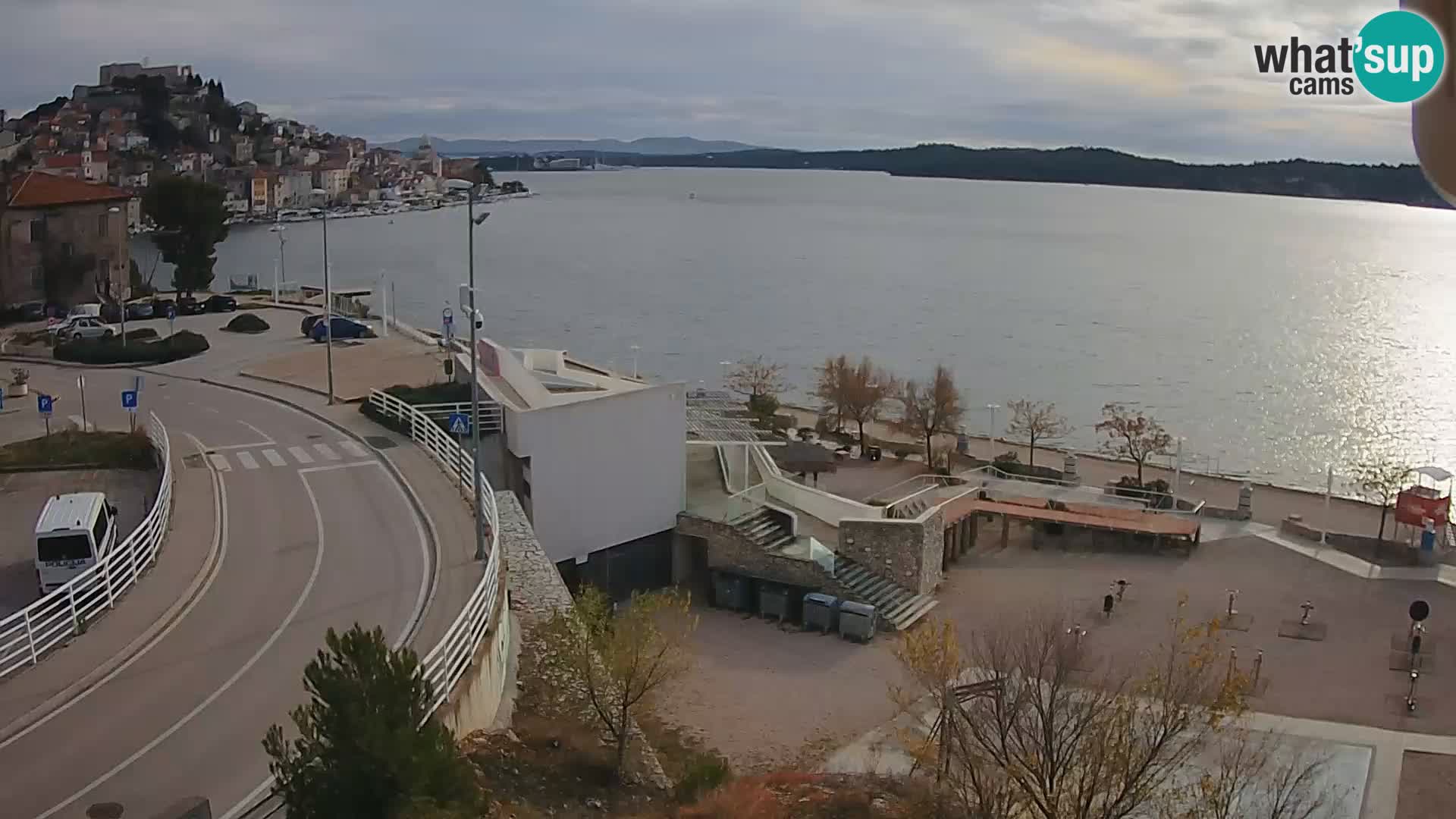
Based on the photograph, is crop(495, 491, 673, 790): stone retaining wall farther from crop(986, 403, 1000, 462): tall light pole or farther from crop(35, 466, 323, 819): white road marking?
crop(986, 403, 1000, 462): tall light pole

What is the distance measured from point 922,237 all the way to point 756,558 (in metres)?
136

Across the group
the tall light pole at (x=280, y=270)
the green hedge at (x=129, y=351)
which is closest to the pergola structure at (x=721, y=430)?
the green hedge at (x=129, y=351)

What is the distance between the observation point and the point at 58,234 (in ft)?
152

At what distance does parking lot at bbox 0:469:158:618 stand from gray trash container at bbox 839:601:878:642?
12185 millimetres

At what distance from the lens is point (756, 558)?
2333 centimetres

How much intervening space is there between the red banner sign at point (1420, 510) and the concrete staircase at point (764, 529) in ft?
46.6

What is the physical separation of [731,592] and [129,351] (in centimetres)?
2060

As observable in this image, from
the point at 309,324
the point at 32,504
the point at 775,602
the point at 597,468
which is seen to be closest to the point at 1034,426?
the point at 775,602

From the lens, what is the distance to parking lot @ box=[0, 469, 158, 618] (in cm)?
1719

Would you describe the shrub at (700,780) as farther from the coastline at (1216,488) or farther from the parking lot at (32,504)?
the coastline at (1216,488)

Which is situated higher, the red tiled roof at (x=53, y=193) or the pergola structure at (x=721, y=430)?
the red tiled roof at (x=53, y=193)

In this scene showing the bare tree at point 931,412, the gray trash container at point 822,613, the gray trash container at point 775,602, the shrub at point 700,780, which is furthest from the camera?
the bare tree at point 931,412

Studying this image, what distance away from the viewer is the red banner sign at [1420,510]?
2673 centimetres

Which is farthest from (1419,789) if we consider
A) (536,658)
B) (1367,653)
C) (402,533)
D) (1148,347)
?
(1148,347)
